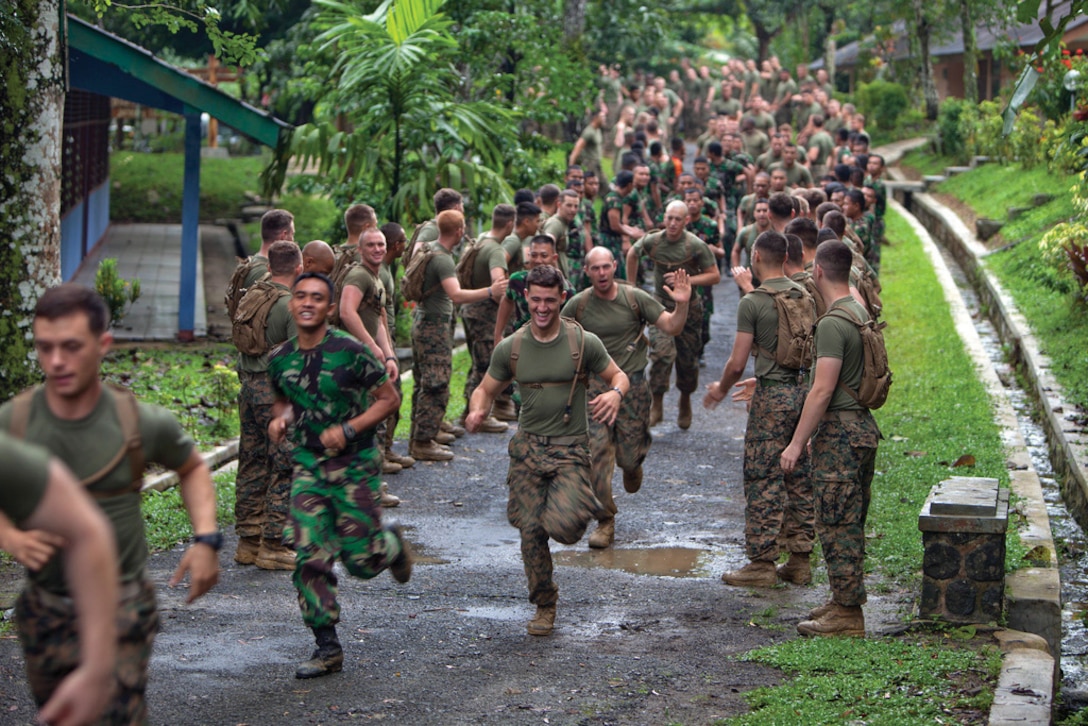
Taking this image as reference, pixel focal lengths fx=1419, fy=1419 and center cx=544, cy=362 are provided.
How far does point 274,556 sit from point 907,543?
3956 mm

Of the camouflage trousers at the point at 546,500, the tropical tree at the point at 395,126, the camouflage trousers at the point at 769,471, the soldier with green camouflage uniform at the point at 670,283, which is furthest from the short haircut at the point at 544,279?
the tropical tree at the point at 395,126

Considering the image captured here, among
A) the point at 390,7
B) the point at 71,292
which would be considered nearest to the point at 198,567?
the point at 71,292

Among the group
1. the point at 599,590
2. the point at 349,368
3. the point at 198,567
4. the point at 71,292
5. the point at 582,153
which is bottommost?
the point at 599,590

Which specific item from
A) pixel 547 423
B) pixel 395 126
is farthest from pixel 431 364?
pixel 395 126

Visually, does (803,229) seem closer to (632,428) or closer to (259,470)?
(632,428)

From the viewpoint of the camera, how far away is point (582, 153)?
79.2 ft

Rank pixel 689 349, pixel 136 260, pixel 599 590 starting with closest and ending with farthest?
pixel 599 590 < pixel 689 349 < pixel 136 260

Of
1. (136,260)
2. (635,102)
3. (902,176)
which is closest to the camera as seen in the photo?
(136,260)

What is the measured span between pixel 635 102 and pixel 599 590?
24213mm

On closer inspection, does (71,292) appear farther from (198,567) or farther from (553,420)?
(553,420)

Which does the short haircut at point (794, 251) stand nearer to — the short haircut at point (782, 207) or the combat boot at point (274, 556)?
the short haircut at point (782, 207)

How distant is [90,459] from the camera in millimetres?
4559

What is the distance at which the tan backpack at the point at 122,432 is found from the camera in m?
4.54

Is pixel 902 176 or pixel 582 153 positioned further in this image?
pixel 902 176
